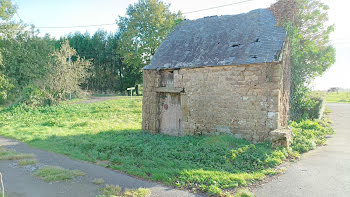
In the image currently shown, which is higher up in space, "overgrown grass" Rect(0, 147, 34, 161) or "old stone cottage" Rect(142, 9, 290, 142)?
"old stone cottage" Rect(142, 9, 290, 142)

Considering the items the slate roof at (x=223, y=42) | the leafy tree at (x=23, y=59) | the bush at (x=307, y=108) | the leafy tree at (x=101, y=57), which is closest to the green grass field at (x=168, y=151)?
the bush at (x=307, y=108)

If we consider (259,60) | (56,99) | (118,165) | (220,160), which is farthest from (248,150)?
(56,99)

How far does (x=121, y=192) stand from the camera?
19.1 feet

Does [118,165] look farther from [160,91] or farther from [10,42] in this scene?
[10,42]

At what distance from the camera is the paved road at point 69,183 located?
228 inches

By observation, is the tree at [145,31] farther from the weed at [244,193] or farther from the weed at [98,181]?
the weed at [244,193]

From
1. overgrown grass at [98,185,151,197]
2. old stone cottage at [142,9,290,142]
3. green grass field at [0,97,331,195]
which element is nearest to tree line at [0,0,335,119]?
old stone cottage at [142,9,290,142]

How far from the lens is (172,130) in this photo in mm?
12695

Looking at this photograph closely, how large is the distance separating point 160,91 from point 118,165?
5.46 m

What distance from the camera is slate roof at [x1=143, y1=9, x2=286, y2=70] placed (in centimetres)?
1034

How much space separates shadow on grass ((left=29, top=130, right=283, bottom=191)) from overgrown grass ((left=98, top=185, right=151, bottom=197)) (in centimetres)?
85

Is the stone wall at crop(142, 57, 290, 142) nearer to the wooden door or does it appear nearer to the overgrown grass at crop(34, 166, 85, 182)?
the wooden door

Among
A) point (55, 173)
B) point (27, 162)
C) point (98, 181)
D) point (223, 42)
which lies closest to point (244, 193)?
point (98, 181)

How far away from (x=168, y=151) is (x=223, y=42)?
5.97 meters
